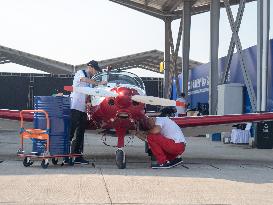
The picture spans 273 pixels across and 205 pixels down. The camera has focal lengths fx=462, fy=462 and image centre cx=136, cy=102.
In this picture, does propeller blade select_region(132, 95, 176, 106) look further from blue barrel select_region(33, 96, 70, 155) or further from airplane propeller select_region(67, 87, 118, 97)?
blue barrel select_region(33, 96, 70, 155)

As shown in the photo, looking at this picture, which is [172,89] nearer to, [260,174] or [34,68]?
[34,68]

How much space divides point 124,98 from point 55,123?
1.81 m

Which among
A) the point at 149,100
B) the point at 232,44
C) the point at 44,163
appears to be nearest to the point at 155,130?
the point at 149,100

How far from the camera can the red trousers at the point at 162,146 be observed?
10049 mm

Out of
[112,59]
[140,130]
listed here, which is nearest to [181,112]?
[140,130]

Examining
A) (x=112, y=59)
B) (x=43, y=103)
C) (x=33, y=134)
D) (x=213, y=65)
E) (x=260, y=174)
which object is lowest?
(x=260, y=174)

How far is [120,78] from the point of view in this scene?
35.9 ft

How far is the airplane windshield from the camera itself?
1087cm

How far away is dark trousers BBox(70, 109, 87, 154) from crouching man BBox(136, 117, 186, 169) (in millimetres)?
1327

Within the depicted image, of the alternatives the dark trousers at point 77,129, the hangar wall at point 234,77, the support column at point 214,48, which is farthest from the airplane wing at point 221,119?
the support column at point 214,48

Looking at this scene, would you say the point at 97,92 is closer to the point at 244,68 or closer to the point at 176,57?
the point at 244,68

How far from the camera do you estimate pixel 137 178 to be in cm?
792

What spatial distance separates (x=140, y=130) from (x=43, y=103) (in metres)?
2.23

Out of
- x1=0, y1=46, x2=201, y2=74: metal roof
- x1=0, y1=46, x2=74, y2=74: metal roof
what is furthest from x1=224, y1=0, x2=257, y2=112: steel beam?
x1=0, y1=46, x2=74, y2=74: metal roof
